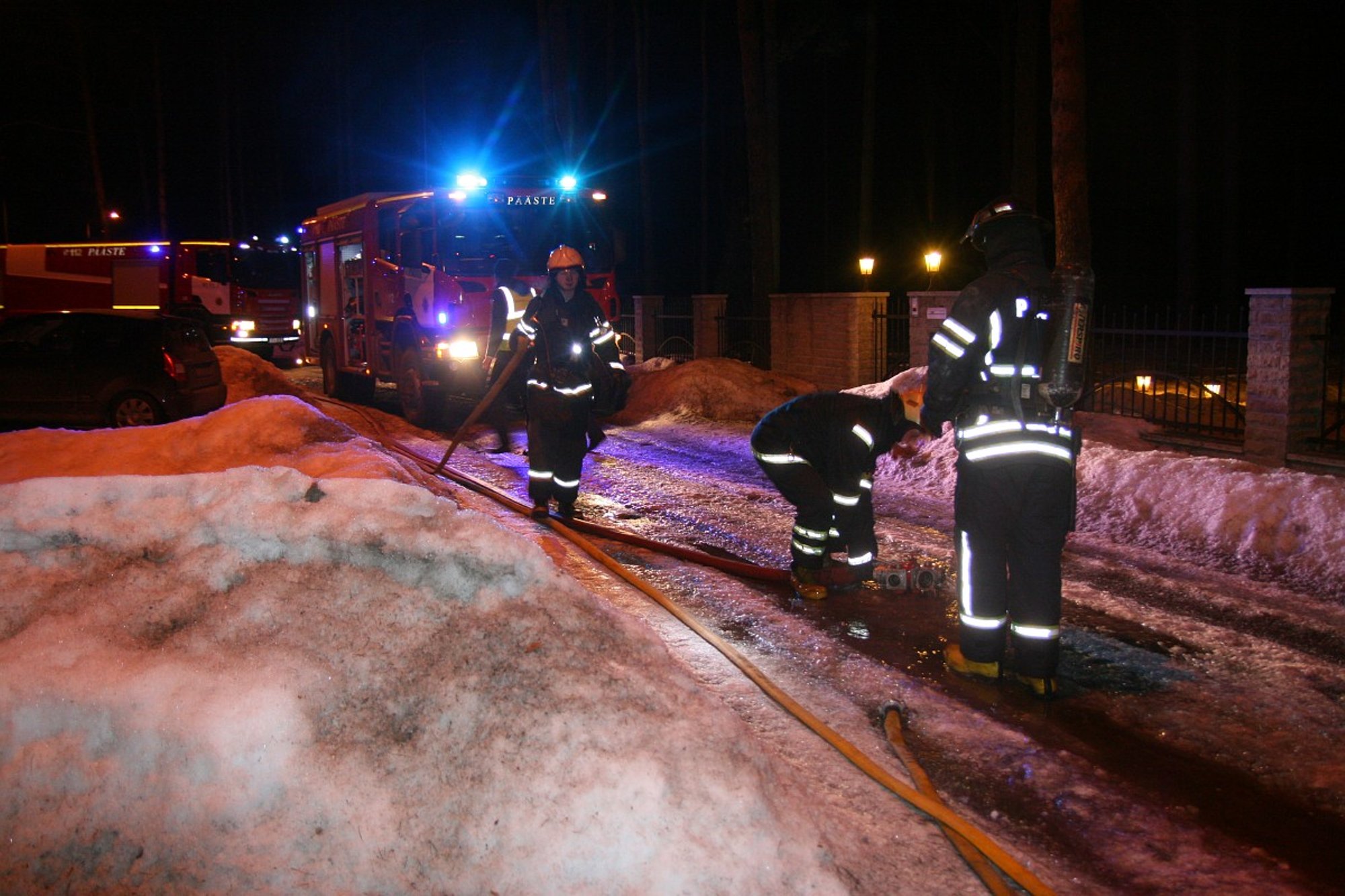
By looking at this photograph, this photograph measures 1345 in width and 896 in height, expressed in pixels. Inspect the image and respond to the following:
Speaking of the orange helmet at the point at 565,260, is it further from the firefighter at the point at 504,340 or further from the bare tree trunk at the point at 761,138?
the bare tree trunk at the point at 761,138

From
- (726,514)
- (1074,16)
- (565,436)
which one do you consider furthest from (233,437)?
(1074,16)

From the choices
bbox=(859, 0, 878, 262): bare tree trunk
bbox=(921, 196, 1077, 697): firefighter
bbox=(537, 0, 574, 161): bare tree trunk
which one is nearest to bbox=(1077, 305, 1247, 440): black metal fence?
bbox=(921, 196, 1077, 697): firefighter

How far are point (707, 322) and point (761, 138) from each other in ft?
11.8

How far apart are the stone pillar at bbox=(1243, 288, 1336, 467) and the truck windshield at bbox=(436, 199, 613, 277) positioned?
756 centimetres

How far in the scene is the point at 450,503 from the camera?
4312 millimetres

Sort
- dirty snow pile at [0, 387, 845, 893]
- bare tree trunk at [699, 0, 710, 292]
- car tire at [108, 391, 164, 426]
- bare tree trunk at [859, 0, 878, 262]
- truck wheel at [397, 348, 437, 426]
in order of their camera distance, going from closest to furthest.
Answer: dirty snow pile at [0, 387, 845, 893] < car tire at [108, 391, 164, 426] < truck wheel at [397, 348, 437, 426] < bare tree trunk at [859, 0, 878, 262] < bare tree trunk at [699, 0, 710, 292]

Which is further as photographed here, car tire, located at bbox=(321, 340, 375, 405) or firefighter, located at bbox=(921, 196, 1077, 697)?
car tire, located at bbox=(321, 340, 375, 405)

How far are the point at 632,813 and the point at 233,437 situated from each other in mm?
8269

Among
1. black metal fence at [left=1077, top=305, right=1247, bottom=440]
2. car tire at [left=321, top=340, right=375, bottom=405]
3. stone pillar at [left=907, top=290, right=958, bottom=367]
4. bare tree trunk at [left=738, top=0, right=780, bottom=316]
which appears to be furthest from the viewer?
bare tree trunk at [left=738, top=0, right=780, bottom=316]

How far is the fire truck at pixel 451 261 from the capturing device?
14.4m

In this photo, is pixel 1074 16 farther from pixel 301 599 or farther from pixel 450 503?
pixel 301 599

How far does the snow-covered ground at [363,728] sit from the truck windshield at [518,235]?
10.4m

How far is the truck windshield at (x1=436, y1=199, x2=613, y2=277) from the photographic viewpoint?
47.3 ft

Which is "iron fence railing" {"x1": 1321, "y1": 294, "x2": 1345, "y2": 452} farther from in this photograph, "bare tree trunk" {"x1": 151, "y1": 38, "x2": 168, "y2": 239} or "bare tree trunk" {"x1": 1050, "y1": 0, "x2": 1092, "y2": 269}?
"bare tree trunk" {"x1": 151, "y1": 38, "x2": 168, "y2": 239}
